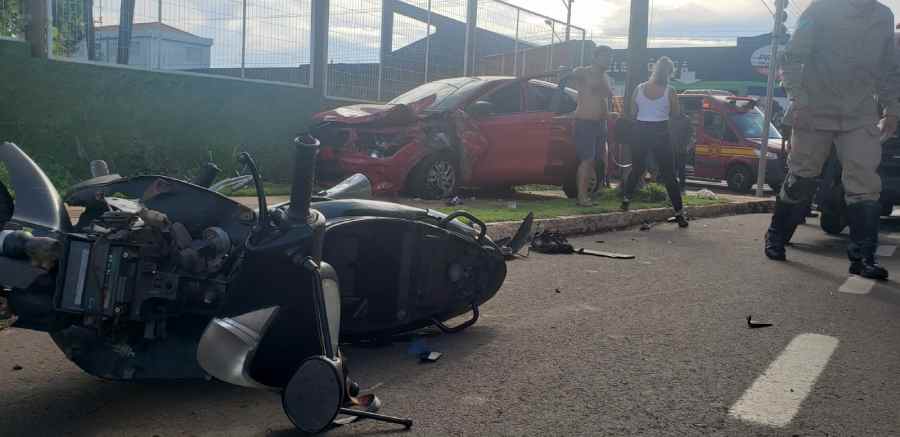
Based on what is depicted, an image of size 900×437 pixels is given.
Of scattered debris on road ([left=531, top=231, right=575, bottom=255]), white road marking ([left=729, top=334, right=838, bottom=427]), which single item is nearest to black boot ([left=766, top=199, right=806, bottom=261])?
scattered debris on road ([left=531, top=231, right=575, bottom=255])

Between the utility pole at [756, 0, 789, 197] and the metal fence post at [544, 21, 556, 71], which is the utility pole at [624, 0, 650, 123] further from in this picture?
the metal fence post at [544, 21, 556, 71]

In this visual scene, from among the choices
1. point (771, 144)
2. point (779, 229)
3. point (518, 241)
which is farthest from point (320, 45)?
point (771, 144)

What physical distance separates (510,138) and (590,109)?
3.58ft

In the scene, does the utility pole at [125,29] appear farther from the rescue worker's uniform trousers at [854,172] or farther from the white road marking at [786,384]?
the white road marking at [786,384]

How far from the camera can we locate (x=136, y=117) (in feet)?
31.9

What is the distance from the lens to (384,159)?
349 inches

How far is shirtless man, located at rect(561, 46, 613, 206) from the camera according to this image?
9.42 meters

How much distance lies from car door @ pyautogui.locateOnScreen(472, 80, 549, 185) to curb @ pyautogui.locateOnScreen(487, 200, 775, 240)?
1598mm

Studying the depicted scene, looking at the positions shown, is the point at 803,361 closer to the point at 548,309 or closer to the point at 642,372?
the point at 642,372

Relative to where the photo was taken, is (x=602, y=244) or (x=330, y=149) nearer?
(x=602, y=244)

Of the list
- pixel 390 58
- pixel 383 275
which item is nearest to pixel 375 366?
pixel 383 275

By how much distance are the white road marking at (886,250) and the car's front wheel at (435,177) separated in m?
4.30

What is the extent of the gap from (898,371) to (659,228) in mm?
5425

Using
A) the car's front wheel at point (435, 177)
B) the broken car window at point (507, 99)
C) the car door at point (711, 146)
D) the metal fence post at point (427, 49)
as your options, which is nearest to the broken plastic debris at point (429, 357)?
the car's front wheel at point (435, 177)
